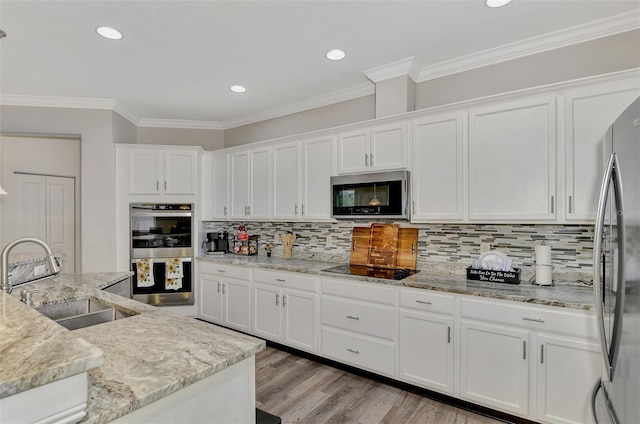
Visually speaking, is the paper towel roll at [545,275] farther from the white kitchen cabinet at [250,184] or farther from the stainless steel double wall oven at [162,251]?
the stainless steel double wall oven at [162,251]

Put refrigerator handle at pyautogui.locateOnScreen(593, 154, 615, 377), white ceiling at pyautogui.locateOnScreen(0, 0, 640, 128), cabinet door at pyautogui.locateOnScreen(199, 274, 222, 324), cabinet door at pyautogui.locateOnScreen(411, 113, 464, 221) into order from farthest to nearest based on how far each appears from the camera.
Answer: cabinet door at pyautogui.locateOnScreen(199, 274, 222, 324)
cabinet door at pyautogui.locateOnScreen(411, 113, 464, 221)
white ceiling at pyautogui.locateOnScreen(0, 0, 640, 128)
refrigerator handle at pyautogui.locateOnScreen(593, 154, 615, 377)

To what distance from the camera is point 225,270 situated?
3.90 metres

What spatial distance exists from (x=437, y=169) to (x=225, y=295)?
271 centimetres

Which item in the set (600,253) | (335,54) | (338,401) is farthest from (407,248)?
(335,54)

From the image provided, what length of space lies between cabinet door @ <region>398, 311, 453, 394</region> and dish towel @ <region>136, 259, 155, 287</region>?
3071 millimetres

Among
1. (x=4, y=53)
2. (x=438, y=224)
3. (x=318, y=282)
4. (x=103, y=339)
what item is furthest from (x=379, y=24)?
(x=4, y=53)

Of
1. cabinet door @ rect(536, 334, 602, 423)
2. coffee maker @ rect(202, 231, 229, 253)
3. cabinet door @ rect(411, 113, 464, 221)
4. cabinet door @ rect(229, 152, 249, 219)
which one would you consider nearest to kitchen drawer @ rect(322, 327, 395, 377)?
cabinet door @ rect(536, 334, 602, 423)

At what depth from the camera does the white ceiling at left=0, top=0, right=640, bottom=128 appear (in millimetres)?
2164

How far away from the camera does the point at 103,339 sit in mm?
1274

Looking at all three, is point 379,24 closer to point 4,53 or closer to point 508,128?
point 508,128

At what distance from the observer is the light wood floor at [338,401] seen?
2.29m

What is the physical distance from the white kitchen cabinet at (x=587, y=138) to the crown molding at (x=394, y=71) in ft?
3.96

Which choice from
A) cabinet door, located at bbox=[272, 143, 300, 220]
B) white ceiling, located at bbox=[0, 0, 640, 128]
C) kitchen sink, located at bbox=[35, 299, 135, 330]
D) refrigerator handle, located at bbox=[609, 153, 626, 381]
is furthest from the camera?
cabinet door, located at bbox=[272, 143, 300, 220]

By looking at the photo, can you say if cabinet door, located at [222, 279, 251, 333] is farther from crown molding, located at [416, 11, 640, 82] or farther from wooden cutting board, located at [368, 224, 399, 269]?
crown molding, located at [416, 11, 640, 82]
